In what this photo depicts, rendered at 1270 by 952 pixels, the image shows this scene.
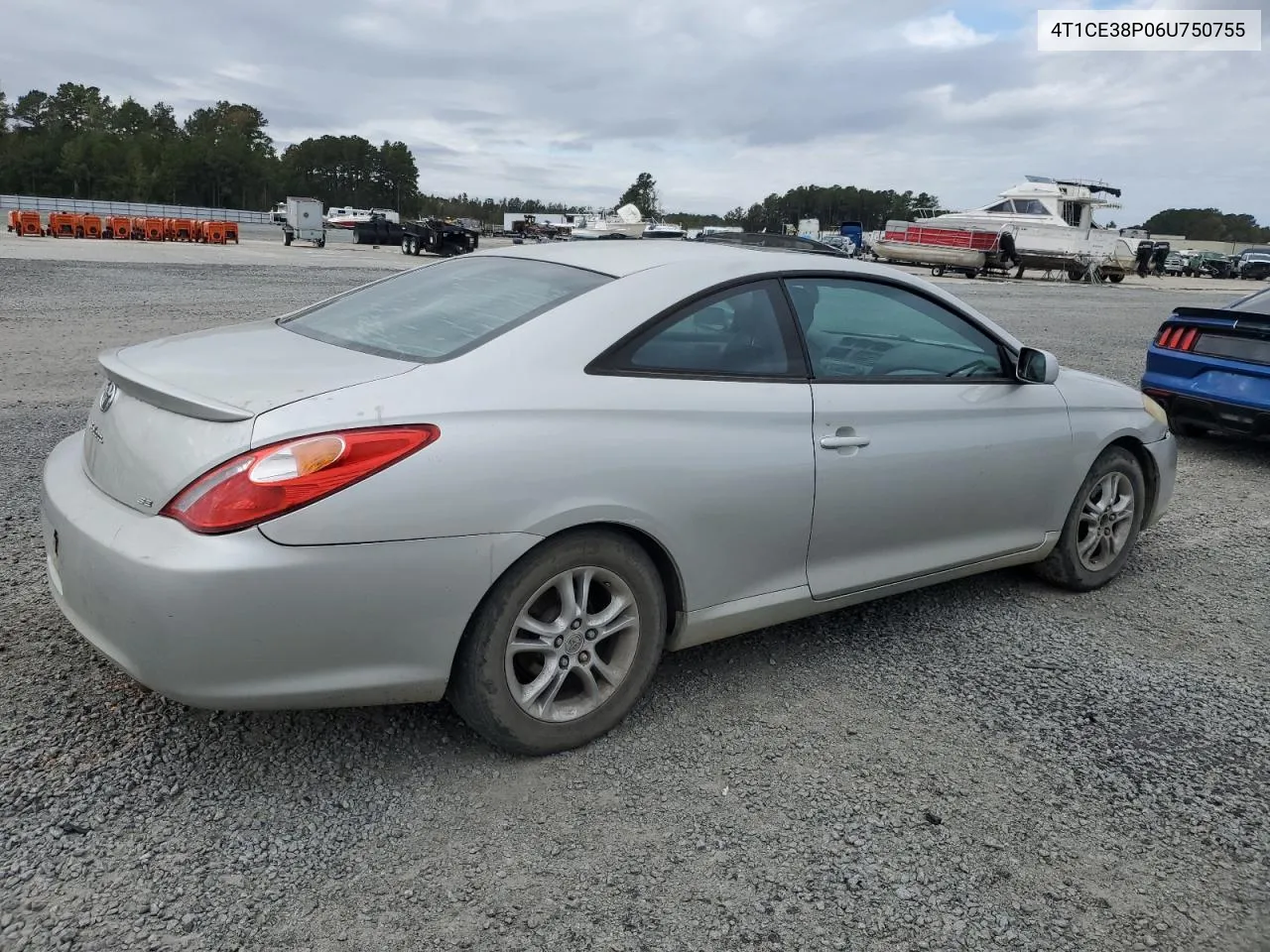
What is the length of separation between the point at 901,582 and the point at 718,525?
1002 mm

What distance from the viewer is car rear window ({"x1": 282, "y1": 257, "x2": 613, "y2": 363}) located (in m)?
3.02

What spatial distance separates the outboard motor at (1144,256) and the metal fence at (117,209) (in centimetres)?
5145

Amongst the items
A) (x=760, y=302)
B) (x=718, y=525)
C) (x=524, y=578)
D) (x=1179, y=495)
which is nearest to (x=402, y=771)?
(x=524, y=578)

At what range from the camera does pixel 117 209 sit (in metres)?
74.2

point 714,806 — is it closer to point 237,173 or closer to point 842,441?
point 842,441

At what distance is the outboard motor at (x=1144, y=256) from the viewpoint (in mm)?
41938

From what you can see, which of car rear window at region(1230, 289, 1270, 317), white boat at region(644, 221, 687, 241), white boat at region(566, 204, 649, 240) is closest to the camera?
white boat at region(644, 221, 687, 241)

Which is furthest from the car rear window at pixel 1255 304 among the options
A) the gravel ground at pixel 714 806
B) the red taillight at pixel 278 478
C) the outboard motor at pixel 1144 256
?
the outboard motor at pixel 1144 256

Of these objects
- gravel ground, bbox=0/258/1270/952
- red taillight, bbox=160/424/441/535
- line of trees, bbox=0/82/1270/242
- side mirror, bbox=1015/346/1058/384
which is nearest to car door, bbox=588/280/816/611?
gravel ground, bbox=0/258/1270/952

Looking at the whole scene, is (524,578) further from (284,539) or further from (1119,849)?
(1119,849)

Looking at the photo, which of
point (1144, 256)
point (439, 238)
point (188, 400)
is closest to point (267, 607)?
point (188, 400)

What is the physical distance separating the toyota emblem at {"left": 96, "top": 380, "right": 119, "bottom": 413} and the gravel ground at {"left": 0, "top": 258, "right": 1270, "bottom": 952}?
876 millimetres

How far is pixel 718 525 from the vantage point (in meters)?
3.10

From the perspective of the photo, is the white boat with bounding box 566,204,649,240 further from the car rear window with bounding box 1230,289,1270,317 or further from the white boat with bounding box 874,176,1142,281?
the car rear window with bounding box 1230,289,1270,317
